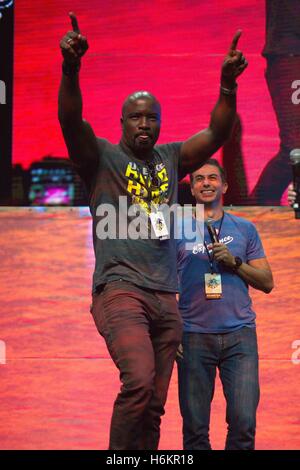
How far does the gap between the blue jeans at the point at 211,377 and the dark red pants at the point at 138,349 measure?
530 millimetres

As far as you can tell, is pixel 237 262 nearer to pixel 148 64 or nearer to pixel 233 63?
pixel 233 63

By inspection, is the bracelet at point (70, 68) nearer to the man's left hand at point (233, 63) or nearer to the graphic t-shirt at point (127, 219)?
the graphic t-shirt at point (127, 219)

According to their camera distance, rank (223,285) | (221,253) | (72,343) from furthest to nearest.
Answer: (72,343) → (223,285) → (221,253)

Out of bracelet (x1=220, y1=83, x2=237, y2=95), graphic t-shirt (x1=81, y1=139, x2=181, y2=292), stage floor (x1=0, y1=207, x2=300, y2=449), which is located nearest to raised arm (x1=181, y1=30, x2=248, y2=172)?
bracelet (x1=220, y1=83, x2=237, y2=95)

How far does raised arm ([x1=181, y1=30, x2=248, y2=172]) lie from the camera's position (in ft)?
9.44

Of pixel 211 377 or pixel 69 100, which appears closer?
pixel 69 100

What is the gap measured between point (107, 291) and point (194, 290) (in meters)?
0.79

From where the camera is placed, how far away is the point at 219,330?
11.3 feet

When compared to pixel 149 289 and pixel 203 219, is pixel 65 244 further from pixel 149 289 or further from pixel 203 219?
pixel 149 289

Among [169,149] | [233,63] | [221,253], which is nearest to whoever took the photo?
[233,63]

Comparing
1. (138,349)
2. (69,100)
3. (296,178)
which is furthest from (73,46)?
(296,178)

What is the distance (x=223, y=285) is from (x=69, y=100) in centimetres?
121

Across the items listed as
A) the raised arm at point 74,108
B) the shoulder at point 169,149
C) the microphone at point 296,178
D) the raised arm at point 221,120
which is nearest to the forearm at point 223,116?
the raised arm at point 221,120
